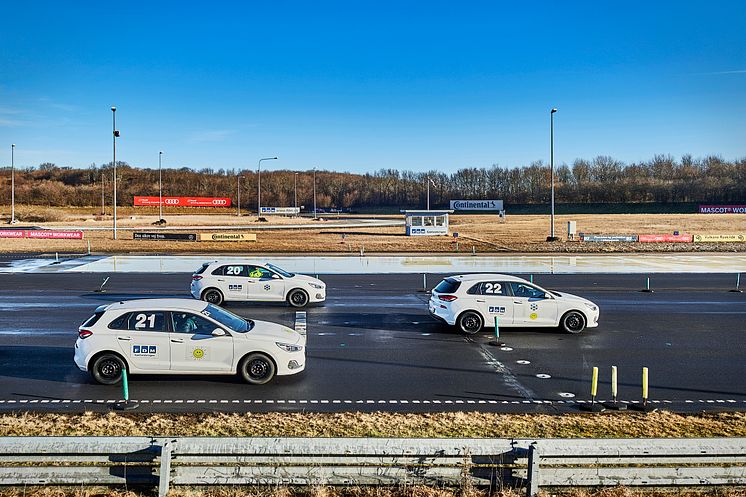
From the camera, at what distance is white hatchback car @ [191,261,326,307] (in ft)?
68.5

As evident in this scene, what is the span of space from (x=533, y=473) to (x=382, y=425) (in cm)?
316

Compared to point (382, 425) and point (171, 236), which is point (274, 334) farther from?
point (171, 236)

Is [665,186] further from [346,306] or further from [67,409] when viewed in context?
[67,409]

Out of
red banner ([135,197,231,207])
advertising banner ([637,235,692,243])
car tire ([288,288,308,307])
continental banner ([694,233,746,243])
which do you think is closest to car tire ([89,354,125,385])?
car tire ([288,288,308,307])

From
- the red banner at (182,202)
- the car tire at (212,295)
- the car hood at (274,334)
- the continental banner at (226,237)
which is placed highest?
the red banner at (182,202)

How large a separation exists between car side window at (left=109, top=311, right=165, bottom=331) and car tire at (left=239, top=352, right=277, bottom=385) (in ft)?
5.46

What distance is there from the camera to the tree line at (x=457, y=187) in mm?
146000

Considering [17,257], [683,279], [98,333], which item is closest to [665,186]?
[683,279]

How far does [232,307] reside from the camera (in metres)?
20.8

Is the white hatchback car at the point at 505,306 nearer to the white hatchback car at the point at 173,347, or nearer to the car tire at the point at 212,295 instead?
the white hatchback car at the point at 173,347

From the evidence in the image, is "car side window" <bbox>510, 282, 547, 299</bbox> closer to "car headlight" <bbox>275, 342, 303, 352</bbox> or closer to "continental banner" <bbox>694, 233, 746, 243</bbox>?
"car headlight" <bbox>275, 342, 303, 352</bbox>

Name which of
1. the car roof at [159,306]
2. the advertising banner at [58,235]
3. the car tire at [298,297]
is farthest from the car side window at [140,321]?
the advertising banner at [58,235]

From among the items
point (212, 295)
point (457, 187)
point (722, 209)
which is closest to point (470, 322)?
point (212, 295)

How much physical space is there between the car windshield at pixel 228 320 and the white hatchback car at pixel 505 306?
5894mm
